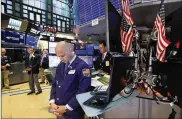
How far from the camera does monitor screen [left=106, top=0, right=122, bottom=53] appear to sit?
4.07 ft

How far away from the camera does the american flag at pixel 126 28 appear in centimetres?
147

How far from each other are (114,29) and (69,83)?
77 cm

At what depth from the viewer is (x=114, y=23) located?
134 cm

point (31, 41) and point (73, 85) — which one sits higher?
point (31, 41)

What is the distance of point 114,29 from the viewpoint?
1340 mm

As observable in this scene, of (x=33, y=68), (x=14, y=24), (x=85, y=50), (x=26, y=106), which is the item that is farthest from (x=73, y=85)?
(x=14, y=24)

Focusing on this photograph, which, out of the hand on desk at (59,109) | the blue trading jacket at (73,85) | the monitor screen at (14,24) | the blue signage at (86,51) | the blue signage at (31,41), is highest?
the monitor screen at (14,24)

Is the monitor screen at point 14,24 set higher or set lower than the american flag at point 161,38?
higher

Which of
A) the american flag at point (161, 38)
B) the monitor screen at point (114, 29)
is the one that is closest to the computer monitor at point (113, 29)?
the monitor screen at point (114, 29)

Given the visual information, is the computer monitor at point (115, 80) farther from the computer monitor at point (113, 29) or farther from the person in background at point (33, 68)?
the person in background at point (33, 68)

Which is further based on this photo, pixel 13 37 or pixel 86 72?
pixel 13 37

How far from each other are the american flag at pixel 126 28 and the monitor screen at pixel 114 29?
41 millimetres

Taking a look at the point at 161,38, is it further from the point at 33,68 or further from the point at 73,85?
the point at 33,68

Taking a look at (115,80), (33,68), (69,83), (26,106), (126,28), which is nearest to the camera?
(115,80)
